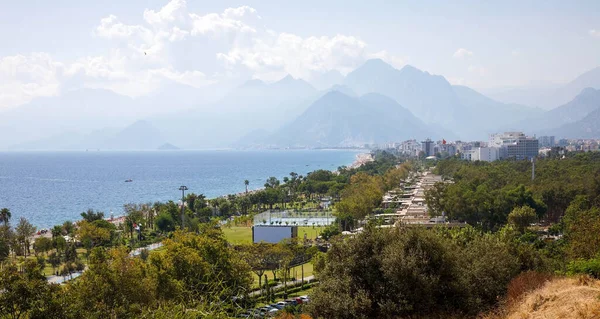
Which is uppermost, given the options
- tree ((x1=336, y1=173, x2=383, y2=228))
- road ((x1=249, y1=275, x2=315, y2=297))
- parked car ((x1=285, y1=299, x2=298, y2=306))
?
tree ((x1=336, y1=173, x2=383, y2=228))

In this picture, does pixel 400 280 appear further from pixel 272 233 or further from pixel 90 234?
pixel 90 234

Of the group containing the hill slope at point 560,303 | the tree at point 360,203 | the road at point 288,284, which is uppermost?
the hill slope at point 560,303

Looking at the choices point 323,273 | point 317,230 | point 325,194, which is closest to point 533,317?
point 323,273

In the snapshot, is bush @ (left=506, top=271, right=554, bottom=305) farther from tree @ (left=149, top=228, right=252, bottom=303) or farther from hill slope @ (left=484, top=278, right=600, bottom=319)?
tree @ (left=149, top=228, right=252, bottom=303)

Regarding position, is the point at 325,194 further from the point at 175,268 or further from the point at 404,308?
the point at 404,308

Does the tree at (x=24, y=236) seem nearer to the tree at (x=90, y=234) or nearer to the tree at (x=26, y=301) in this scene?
the tree at (x=90, y=234)

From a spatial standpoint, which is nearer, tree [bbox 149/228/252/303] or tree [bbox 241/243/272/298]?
tree [bbox 149/228/252/303]

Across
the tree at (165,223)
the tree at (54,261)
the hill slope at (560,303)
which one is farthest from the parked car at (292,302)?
the tree at (165,223)

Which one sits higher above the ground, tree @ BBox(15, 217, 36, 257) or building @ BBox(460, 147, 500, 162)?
building @ BBox(460, 147, 500, 162)

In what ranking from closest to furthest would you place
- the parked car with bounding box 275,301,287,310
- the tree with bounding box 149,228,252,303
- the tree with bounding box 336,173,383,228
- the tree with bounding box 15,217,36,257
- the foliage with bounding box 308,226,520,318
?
the foliage with bounding box 308,226,520,318 < the tree with bounding box 149,228,252,303 < the parked car with bounding box 275,301,287,310 < the tree with bounding box 15,217,36,257 < the tree with bounding box 336,173,383,228

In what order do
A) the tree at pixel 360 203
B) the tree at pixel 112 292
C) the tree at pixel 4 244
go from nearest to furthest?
the tree at pixel 112 292
the tree at pixel 4 244
the tree at pixel 360 203

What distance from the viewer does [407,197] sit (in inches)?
2704

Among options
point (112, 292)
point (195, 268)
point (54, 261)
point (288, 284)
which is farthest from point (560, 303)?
point (54, 261)

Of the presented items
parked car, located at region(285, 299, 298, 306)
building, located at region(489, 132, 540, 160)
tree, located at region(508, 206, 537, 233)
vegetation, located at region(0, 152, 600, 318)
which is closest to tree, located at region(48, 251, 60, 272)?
vegetation, located at region(0, 152, 600, 318)
